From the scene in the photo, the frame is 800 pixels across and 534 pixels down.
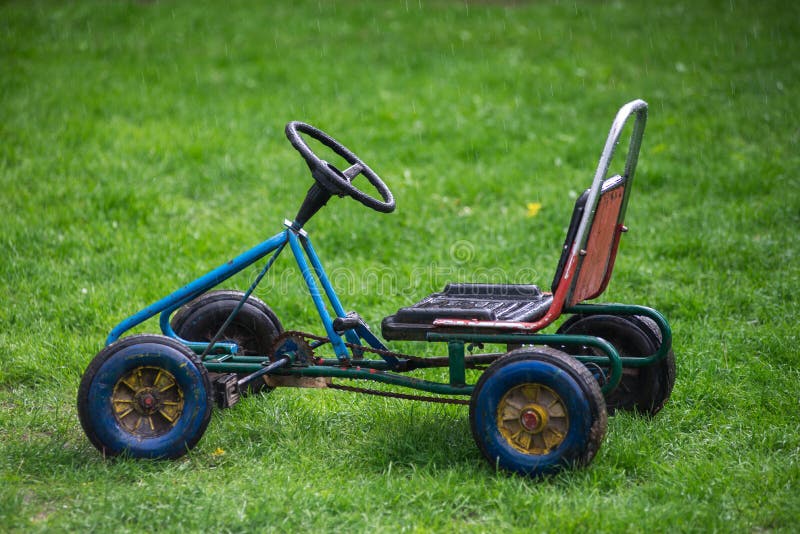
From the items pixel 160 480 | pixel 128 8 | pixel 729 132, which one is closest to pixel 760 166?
pixel 729 132

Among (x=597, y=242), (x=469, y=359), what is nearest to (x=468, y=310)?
(x=469, y=359)

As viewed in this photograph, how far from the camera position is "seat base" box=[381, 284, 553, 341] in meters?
4.26

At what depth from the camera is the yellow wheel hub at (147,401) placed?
167 inches

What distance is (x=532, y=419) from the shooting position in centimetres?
398

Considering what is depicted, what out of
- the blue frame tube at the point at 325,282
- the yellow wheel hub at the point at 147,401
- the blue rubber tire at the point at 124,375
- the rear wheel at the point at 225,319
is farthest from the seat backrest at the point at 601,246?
the yellow wheel hub at the point at 147,401

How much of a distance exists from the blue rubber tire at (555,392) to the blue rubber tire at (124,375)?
1244mm

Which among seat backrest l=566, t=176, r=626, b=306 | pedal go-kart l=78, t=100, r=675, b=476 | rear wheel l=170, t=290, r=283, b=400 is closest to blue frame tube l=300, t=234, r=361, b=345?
pedal go-kart l=78, t=100, r=675, b=476

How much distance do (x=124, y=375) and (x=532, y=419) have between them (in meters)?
1.83

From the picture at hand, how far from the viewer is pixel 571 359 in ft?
13.1

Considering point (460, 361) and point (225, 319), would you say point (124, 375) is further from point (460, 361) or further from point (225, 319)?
point (460, 361)

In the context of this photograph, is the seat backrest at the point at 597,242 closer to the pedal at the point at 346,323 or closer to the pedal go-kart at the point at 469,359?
the pedal go-kart at the point at 469,359

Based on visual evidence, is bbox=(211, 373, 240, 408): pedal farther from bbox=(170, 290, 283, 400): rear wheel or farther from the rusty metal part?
bbox=(170, 290, 283, 400): rear wheel

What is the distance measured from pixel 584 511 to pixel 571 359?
647 mm

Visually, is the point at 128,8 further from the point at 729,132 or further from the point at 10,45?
the point at 729,132
